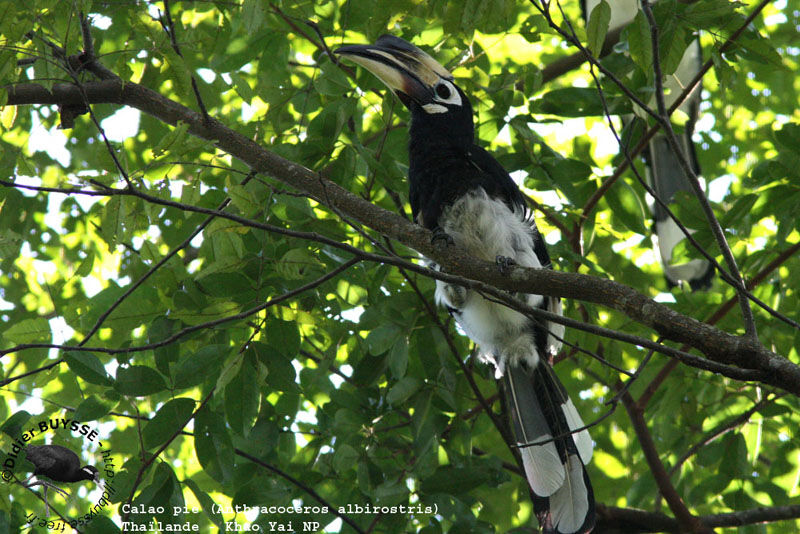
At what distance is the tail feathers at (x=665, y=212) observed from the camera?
3.68 meters

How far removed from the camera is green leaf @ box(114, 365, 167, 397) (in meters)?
2.37

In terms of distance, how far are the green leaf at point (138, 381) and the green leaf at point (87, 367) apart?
0.04 metres

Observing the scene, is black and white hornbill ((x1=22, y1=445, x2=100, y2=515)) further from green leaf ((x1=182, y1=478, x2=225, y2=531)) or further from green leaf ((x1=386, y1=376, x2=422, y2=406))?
green leaf ((x1=386, y1=376, x2=422, y2=406))

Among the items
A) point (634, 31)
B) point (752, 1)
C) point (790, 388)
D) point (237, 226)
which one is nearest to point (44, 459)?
point (237, 226)

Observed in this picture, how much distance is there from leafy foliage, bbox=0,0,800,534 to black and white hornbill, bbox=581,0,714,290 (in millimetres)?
225

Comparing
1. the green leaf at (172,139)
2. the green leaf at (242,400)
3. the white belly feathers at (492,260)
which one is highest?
the white belly feathers at (492,260)

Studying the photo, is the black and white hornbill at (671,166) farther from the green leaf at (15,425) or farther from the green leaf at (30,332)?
the green leaf at (15,425)

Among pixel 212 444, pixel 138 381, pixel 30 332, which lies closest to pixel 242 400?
pixel 212 444

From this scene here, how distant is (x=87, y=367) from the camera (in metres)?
2.32

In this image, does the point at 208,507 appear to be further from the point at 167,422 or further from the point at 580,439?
the point at 580,439

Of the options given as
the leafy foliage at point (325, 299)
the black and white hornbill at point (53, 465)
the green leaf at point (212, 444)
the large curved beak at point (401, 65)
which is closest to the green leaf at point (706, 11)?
the leafy foliage at point (325, 299)

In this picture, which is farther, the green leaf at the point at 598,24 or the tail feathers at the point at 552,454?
the tail feathers at the point at 552,454

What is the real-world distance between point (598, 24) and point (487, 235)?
1.05 metres

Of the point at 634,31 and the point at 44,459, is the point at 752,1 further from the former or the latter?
the point at 44,459
